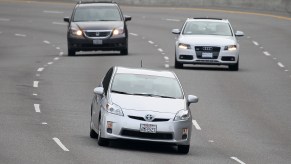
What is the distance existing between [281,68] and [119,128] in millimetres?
20912

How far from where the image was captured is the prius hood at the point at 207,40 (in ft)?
123

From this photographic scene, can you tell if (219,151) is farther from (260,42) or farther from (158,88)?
(260,42)

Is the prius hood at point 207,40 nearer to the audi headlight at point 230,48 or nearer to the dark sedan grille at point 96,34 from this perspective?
the audi headlight at point 230,48

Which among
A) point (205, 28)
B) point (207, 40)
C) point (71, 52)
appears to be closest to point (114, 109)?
point (207, 40)

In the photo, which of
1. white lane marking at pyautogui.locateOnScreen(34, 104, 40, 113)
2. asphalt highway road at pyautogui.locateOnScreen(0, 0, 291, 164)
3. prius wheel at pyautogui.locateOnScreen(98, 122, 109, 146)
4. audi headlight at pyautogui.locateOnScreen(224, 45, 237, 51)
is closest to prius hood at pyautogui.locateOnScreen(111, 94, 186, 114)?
prius wheel at pyautogui.locateOnScreen(98, 122, 109, 146)

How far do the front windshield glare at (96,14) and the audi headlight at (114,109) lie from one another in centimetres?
2291

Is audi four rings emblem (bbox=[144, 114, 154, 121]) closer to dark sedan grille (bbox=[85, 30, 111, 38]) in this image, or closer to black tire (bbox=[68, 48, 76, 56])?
dark sedan grille (bbox=[85, 30, 111, 38])

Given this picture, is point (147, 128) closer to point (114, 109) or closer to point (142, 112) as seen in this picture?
point (142, 112)

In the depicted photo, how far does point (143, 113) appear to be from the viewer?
19.5 metres

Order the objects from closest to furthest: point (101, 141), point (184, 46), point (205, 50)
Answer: point (101, 141)
point (205, 50)
point (184, 46)

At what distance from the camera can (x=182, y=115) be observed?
1983 centimetres

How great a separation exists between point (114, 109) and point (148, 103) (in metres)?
0.63

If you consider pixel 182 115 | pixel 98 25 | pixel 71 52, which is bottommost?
pixel 71 52

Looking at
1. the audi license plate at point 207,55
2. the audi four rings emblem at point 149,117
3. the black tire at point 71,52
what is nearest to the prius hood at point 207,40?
the audi license plate at point 207,55
